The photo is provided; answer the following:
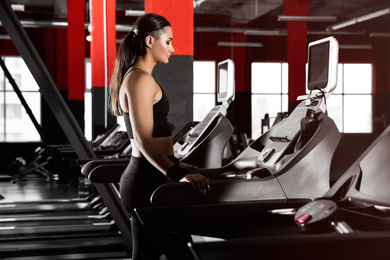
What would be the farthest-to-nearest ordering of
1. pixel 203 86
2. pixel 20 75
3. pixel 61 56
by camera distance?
pixel 203 86
pixel 20 75
pixel 61 56

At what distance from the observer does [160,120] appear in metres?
2.03

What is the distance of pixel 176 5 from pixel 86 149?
1591mm

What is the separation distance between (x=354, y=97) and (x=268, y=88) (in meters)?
2.68

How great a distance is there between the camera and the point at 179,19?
15.4 feet

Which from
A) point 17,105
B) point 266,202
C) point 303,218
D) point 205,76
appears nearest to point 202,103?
point 205,76

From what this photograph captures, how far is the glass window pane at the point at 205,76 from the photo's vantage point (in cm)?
1555

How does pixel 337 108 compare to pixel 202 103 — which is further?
pixel 337 108

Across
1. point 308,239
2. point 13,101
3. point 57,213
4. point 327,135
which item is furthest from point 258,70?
point 308,239

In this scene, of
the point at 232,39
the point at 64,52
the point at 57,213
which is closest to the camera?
the point at 57,213

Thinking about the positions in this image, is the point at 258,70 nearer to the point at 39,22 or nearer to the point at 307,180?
the point at 39,22

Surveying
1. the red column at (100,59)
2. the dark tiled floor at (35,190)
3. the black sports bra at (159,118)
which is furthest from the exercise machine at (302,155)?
the dark tiled floor at (35,190)

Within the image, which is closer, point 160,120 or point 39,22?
point 160,120

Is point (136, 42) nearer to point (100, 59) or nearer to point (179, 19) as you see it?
point (179, 19)

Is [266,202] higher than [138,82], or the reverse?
[138,82]
